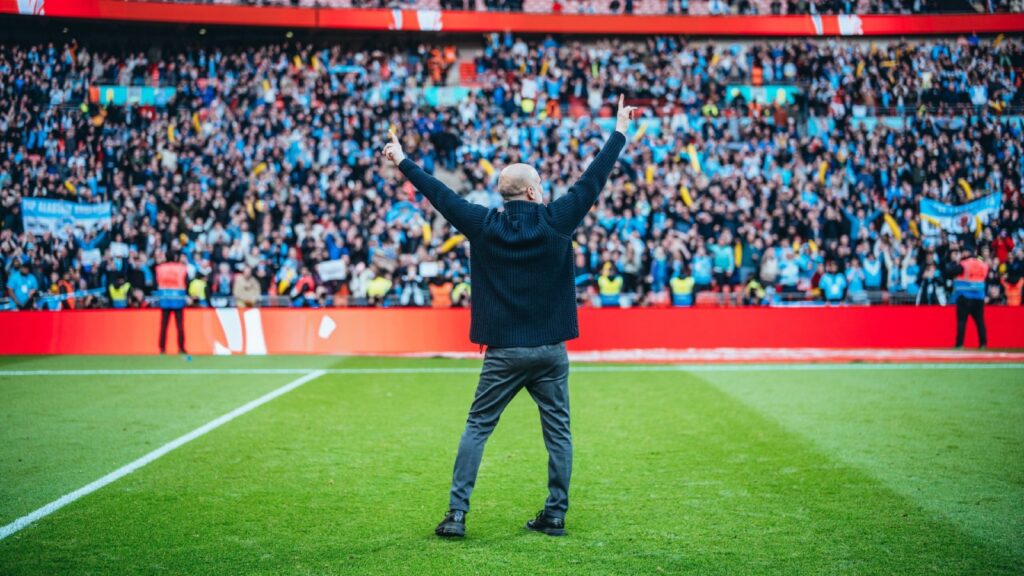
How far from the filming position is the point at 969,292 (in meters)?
15.6

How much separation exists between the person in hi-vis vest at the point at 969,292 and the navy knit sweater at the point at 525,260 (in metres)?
13.1

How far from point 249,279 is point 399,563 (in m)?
15.0

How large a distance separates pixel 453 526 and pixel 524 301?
4.35 feet

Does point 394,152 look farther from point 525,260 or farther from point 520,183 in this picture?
point 525,260

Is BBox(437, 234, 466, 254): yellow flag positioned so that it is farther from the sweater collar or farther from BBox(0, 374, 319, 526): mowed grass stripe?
the sweater collar

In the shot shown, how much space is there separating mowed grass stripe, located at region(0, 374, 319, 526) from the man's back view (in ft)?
10.0

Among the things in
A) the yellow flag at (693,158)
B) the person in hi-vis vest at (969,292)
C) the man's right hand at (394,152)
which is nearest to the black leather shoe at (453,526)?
the man's right hand at (394,152)

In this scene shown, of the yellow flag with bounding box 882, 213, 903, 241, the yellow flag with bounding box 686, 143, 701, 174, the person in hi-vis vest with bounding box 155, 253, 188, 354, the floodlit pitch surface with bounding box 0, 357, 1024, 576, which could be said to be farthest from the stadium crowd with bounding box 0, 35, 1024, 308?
the floodlit pitch surface with bounding box 0, 357, 1024, 576

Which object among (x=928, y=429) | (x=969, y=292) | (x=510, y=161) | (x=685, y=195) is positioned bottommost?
(x=928, y=429)

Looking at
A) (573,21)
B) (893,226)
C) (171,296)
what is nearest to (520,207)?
(171,296)

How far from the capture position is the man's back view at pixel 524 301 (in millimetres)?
4734

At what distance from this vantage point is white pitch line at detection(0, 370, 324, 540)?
5.15m

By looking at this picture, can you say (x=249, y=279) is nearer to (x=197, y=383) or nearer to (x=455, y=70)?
(x=197, y=383)

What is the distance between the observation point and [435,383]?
12.1 m
